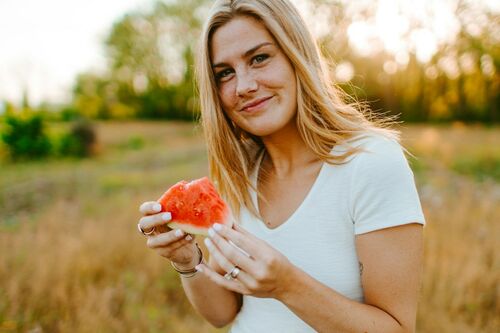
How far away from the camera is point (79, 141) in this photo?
1944 centimetres

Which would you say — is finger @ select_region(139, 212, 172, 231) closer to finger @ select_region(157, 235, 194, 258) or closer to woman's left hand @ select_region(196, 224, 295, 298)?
finger @ select_region(157, 235, 194, 258)

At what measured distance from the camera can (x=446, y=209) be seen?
6426 millimetres

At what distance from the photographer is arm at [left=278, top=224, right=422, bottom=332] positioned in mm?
1569


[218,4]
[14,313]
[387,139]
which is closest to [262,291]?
[387,139]

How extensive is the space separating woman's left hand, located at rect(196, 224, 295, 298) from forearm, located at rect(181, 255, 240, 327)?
671 mm

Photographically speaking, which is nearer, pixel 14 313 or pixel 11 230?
pixel 14 313

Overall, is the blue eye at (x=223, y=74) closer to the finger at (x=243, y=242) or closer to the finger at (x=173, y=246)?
the finger at (x=173, y=246)

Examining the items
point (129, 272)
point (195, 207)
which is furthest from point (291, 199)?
point (129, 272)

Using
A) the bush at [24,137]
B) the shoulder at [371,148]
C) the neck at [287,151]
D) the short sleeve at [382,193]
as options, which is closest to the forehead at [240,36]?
the neck at [287,151]

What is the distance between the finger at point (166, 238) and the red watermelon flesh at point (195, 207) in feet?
0.30

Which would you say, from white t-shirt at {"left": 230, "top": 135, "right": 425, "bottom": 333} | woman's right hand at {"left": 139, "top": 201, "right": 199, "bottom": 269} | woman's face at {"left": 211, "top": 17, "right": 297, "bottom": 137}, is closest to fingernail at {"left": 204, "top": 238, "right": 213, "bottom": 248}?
woman's right hand at {"left": 139, "top": 201, "right": 199, "bottom": 269}

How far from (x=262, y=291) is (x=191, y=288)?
74 centimetres

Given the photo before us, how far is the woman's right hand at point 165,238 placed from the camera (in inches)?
69.2

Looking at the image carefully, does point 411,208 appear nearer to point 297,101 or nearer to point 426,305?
point 297,101
